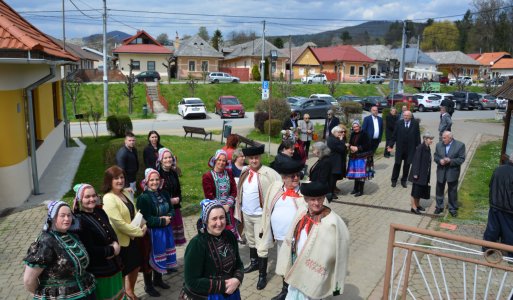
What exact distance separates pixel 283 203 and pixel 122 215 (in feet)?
6.21

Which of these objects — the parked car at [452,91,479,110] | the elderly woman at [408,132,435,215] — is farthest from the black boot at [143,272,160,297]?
the parked car at [452,91,479,110]

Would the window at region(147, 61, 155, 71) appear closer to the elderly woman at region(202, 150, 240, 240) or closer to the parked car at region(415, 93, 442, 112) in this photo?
the parked car at region(415, 93, 442, 112)

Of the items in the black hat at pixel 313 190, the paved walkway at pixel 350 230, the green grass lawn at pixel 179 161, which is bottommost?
the paved walkway at pixel 350 230

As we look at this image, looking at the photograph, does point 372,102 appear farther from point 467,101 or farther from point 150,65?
point 150,65

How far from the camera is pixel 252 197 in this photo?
586 centimetres

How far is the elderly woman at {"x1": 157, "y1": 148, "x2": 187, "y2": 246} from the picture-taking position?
574 centimetres

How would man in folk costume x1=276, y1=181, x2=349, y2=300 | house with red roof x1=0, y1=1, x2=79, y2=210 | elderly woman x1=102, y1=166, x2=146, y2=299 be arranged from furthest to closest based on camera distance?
house with red roof x1=0, y1=1, x2=79, y2=210 < elderly woman x1=102, y1=166, x2=146, y2=299 < man in folk costume x1=276, y1=181, x2=349, y2=300

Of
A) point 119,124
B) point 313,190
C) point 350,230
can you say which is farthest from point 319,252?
point 119,124

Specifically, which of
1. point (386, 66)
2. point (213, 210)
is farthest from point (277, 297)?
point (386, 66)

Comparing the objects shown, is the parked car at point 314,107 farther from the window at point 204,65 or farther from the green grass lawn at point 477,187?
the window at point 204,65

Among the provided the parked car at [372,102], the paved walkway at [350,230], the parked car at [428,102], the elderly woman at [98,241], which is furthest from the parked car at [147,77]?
the elderly woman at [98,241]

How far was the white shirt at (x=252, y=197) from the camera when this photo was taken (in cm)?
585

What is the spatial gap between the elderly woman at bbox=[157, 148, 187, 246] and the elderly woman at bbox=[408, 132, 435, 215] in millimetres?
5193

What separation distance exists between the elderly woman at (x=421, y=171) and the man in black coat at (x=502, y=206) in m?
2.26
